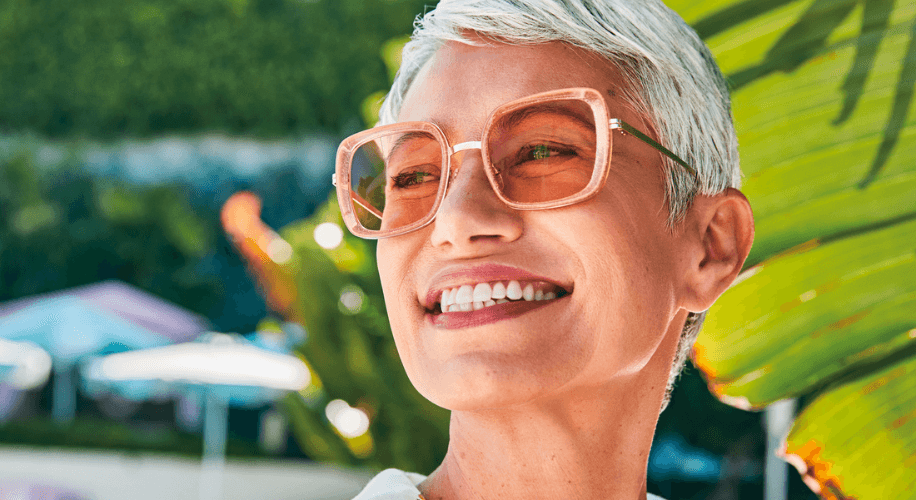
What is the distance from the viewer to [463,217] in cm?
105

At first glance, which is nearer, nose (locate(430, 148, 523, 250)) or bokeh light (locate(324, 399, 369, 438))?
nose (locate(430, 148, 523, 250))

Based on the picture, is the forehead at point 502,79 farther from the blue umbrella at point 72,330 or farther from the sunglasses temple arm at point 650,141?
the blue umbrella at point 72,330

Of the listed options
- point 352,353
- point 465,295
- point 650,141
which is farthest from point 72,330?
point 650,141

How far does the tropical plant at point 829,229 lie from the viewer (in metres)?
1.63

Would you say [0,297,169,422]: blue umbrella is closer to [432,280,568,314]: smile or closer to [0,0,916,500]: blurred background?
[0,0,916,500]: blurred background

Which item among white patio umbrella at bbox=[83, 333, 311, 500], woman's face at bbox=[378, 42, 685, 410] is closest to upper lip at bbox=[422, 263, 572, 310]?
woman's face at bbox=[378, 42, 685, 410]

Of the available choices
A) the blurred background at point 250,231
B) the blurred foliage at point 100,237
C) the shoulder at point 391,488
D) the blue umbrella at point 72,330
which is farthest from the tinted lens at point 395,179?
the blurred foliage at point 100,237

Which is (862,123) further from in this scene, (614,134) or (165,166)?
(165,166)

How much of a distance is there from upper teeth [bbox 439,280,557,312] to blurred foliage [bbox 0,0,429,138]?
17.0 metres

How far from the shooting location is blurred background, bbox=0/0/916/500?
1674 mm

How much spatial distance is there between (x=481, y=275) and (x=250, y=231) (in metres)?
6.05

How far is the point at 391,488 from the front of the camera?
116cm

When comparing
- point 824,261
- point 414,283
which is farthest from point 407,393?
point 414,283

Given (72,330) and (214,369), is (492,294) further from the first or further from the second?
(72,330)
